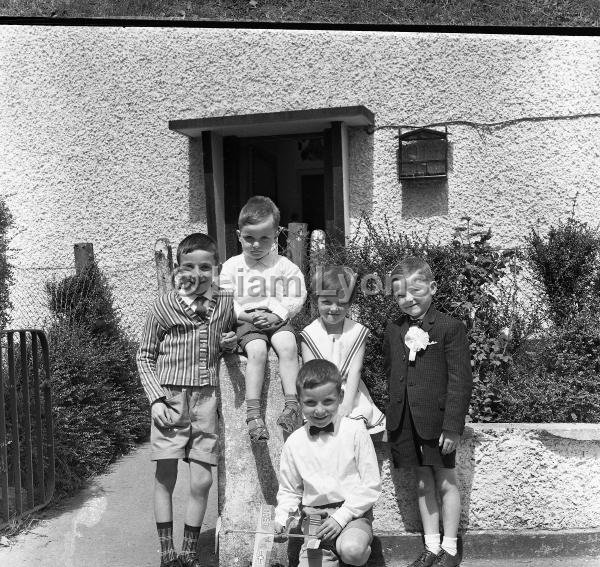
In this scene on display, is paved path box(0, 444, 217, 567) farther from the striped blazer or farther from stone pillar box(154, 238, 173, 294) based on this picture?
stone pillar box(154, 238, 173, 294)

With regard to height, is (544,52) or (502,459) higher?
(544,52)

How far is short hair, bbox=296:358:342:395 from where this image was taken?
122 inches

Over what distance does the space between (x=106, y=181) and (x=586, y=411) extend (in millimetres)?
5190

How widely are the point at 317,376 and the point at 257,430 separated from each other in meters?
0.48

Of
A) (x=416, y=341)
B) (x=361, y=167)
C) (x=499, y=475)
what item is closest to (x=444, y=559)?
(x=499, y=475)

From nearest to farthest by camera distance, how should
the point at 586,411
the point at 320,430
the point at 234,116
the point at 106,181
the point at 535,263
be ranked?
the point at 320,430 → the point at 586,411 → the point at 535,263 → the point at 234,116 → the point at 106,181

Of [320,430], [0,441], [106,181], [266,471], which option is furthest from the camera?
[106,181]

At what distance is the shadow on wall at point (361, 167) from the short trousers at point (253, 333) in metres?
3.81

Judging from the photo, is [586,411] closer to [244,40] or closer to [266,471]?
[266,471]

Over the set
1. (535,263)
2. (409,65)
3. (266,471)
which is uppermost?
(409,65)

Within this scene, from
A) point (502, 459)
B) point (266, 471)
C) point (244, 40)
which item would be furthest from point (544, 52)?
point (266, 471)

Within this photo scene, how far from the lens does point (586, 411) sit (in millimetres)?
4148

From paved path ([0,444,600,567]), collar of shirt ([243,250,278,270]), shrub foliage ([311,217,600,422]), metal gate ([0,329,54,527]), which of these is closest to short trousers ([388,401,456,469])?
Result: paved path ([0,444,600,567])

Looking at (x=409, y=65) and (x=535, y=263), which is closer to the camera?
(x=535, y=263)
